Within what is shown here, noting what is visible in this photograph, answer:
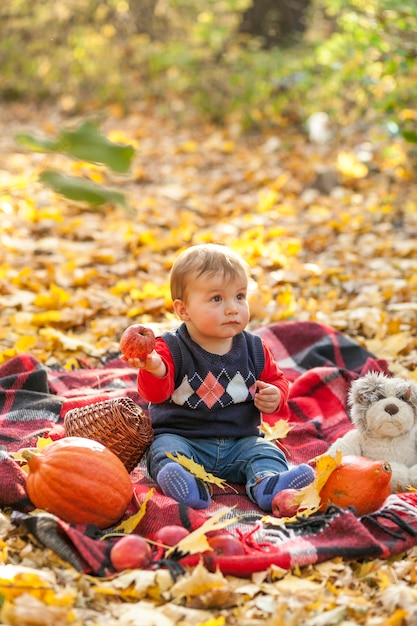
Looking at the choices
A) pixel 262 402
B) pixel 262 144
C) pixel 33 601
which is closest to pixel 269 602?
pixel 33 601

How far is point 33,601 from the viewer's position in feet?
→ 6.44

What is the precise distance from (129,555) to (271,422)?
1320 mm

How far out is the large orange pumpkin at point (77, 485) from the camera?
8.02ft

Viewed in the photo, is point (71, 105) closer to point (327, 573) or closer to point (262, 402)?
point (262, 402)

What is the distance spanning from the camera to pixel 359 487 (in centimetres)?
256

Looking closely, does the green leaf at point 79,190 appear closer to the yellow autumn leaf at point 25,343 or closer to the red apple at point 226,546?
the red apple at point 226,546

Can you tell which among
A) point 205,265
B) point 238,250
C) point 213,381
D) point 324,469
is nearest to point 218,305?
point 205,265

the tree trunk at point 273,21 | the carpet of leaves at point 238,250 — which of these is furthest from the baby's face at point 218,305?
the tree trunk at point 273,21

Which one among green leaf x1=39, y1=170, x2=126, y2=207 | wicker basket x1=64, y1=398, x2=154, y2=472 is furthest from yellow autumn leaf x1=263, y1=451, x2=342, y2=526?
green leaf x1=39, y1=170, x2=126, y2=207

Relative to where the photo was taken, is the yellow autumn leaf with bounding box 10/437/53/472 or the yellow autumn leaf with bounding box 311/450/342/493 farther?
the yellow autumn leaf with bounding box 10/437/53/472

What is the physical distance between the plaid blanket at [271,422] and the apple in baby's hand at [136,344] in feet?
1.48

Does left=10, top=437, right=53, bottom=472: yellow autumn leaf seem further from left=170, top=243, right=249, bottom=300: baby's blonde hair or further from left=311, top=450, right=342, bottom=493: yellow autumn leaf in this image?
left=311, top=450, right=342, bottom=493: yellow autumn leaf

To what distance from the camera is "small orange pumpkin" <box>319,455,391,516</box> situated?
8.40 feet

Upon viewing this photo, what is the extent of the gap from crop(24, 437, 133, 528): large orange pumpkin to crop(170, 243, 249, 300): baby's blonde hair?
71cm
